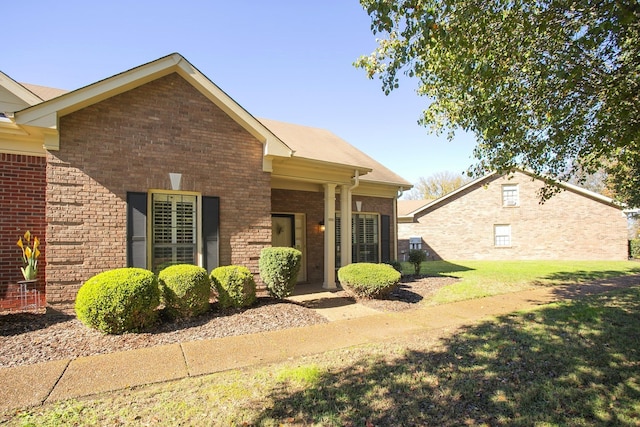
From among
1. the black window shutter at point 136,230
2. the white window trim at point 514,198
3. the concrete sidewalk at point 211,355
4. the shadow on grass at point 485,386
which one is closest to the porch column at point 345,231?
the concrete sidewalk at point 211,355

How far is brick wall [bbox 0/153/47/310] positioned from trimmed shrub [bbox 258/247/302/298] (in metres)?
4.33

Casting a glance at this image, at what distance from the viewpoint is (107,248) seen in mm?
6531

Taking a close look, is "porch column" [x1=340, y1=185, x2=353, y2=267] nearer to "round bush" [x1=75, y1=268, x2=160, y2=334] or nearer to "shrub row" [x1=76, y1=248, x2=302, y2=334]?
"shrub row" [x1=76, y1=248, x2=302, y2=334]

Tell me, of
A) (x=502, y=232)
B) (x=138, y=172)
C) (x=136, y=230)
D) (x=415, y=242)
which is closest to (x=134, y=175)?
(x=138, y=172)

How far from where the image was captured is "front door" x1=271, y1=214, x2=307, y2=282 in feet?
35.0

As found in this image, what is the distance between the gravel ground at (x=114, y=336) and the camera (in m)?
4.84

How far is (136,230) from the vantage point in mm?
6734

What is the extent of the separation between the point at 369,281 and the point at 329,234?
6.55 feet

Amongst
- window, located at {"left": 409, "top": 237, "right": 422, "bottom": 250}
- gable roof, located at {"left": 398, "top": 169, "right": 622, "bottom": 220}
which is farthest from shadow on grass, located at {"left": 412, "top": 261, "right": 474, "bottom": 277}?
window, located at {"left": 409, "top": 237, "right": 422, "bottom": 250}

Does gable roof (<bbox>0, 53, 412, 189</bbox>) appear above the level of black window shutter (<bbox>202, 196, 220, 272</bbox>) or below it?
above

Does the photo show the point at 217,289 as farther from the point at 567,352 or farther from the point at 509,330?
the point at 567,352

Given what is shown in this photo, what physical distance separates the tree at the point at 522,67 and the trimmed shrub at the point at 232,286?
445cm

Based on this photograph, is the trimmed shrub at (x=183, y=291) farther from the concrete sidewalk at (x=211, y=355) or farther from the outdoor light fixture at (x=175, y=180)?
the outdoor light fixture at (x=175, y=180)

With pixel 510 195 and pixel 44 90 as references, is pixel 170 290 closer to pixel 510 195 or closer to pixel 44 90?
pixel 44 90
